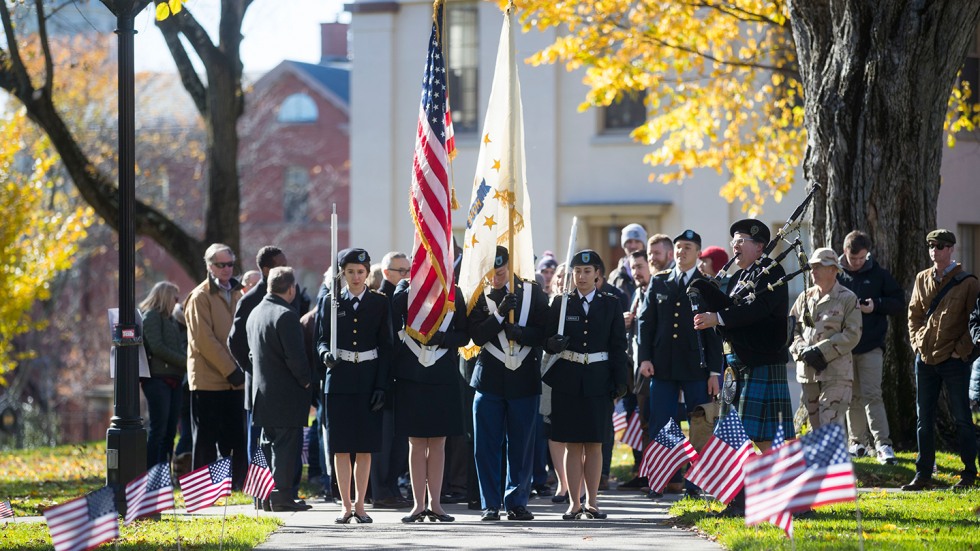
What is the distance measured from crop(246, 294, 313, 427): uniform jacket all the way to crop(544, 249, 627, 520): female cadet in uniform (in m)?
2.14

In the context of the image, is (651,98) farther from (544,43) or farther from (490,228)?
(490,228)

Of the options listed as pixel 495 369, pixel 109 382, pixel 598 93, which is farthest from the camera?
pixel 109 382

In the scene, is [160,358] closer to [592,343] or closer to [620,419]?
[620,419]

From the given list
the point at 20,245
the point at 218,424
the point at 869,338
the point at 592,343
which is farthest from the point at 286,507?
the point at 20,245

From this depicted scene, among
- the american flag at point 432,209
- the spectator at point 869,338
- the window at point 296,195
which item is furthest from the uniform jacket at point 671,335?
the window at point 296,195

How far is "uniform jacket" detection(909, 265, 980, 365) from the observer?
11586 millimetres

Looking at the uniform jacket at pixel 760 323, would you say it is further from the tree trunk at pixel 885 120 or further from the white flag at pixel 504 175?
the tree trunk at pixel 885 120

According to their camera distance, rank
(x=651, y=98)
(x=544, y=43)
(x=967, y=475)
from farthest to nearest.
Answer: (x=544, y=43)
(x=651, y=98)
(x=967, y=475)

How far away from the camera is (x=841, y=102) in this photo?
1380cm

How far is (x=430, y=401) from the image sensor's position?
1088cm

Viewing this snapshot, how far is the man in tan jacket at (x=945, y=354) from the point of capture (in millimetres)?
11594

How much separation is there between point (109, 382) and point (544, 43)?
87.4 ft

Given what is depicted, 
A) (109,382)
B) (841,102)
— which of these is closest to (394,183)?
(841,102)

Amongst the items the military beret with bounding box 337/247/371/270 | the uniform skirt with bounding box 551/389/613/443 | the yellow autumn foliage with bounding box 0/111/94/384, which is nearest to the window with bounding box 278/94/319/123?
the yellow autumn foliage with bounding box 0/111/94/384
